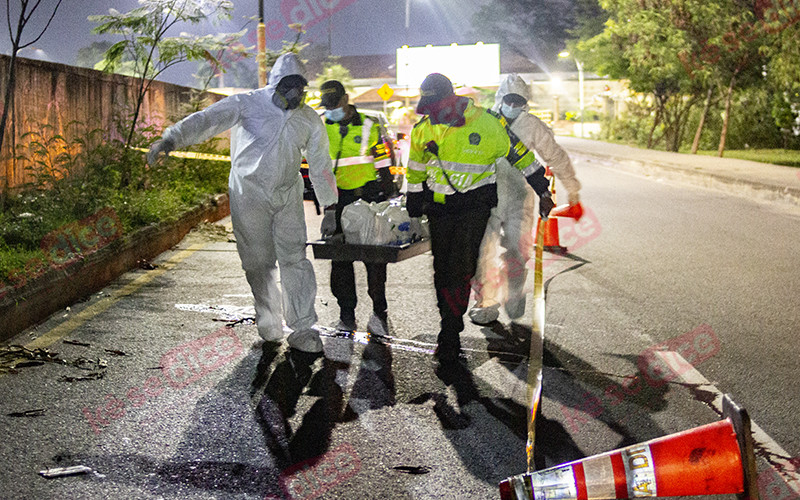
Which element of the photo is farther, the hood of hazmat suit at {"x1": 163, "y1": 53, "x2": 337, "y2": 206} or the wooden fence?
the wooden fence

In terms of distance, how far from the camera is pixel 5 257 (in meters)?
6.85

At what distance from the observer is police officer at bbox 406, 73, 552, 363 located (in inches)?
209

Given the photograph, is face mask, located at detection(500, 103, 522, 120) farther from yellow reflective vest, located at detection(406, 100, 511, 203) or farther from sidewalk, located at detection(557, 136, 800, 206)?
sidewalk, located at detection(557, 136, 800, 206)

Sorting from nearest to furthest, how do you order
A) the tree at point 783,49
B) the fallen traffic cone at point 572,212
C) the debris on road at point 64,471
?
the debris on road at point 64,471 → the fallen traffic cone at point 572,212 → the tree at point 783,49

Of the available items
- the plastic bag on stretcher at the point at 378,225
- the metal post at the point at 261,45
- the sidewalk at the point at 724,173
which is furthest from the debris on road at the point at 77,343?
the metal post at the point at 261,45

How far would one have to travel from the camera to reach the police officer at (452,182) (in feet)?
17.4

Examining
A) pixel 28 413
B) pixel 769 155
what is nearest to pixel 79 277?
pixel 28 413

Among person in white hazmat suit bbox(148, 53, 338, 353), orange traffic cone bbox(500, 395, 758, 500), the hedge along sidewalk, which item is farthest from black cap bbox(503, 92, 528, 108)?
the hedge along sidewalk

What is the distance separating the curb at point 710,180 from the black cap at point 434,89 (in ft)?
38.4

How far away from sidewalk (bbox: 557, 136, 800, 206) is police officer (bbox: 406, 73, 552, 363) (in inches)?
453

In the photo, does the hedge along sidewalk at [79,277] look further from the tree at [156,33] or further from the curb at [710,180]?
the curb at [710,180]

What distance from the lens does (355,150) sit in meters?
6.35

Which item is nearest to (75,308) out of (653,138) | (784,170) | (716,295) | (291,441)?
(291,441)

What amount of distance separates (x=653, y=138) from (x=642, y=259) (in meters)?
30.5
